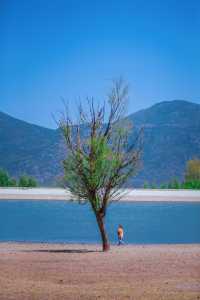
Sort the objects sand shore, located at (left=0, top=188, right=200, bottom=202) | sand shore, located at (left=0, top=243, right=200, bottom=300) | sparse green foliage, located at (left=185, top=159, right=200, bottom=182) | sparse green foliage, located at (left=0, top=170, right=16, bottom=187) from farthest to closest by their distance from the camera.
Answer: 1. sparse green foliage, located at (left=185, top=159, right=200, bottom=182)
2. sparse green foliage, located at (left=0, top=170, right=16, bottom=187)
3. sand shore, located at (left=0, top=188, right=200, bottom=202)
4. sand shore, located at (left=0, top=243, right=200, bottom=300)

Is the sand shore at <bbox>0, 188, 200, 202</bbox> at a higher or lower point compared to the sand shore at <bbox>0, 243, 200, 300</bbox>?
lower

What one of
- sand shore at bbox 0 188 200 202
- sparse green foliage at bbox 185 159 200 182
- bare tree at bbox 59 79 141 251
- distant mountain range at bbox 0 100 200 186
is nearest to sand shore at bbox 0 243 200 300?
bare tree at bbox 59 79 141 251

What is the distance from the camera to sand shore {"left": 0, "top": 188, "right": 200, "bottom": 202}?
Answer: 71312mm

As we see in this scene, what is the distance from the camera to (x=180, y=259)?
1559 centimetres

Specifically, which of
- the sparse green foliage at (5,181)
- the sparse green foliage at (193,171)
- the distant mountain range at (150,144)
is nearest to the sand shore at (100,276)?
the sparse green foliage at (5,181)

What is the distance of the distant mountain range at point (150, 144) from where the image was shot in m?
137

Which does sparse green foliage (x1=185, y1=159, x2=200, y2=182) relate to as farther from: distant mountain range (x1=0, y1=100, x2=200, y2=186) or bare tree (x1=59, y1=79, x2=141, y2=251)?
bare tree (x1=59, y1=79, x2=141, y2=251)

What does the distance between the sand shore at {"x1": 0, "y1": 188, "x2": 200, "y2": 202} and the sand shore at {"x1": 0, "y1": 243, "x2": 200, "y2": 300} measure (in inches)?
2117

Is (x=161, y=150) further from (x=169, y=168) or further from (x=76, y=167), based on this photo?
(x=76, y=167)

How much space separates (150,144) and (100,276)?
14992 centimetres

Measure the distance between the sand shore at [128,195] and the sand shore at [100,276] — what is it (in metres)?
53.8

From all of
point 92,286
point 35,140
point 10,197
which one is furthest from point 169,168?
point 92,286

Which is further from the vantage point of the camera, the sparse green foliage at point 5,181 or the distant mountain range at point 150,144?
the distant mountain range at point 150,144

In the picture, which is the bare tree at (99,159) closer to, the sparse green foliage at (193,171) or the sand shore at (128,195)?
the sand shore at (128,195)
